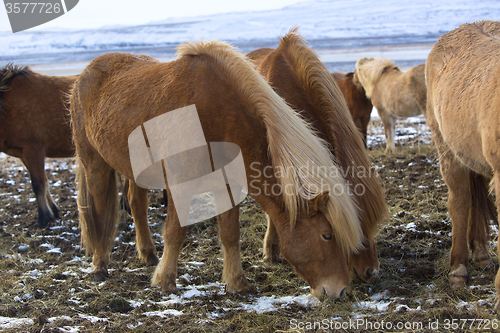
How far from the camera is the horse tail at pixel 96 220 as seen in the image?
3778 mm

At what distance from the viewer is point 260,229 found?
4594mm

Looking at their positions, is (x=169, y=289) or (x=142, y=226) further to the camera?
(x=142, y=226)

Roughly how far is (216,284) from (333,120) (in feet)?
A: 5.39

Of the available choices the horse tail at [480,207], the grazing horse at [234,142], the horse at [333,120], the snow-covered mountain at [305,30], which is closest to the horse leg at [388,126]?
the horse tail at [480,207]

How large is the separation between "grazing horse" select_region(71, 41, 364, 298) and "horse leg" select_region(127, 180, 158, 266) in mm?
58

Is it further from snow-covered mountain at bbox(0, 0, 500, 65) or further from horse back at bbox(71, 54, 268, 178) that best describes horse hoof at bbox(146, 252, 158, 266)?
snow-covered mountain at bbox(0, 0, 500, 65)

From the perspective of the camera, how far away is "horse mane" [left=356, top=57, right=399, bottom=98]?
897 cm

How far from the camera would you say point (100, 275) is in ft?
11.6

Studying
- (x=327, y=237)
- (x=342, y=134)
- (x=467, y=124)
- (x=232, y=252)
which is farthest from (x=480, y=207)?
(x=232, y=252)

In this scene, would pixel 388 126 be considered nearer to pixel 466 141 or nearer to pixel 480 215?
pixel 480 215

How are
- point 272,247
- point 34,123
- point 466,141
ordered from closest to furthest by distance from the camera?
point 466,141 < point 272,247 < point 34,123

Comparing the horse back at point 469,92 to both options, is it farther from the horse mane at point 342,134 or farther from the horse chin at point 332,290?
the horse chin at point 332,290

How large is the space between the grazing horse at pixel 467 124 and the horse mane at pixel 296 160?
83 centimetres

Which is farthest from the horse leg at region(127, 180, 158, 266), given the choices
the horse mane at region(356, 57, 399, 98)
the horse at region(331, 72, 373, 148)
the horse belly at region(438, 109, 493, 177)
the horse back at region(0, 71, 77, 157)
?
the horse mane at region(356, 57, 399, 98)
